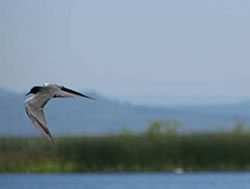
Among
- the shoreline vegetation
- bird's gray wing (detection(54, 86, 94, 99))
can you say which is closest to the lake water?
the shoreline vegetation

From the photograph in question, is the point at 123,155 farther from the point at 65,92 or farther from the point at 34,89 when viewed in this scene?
the point at 65,92

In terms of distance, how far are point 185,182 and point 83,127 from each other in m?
25.3

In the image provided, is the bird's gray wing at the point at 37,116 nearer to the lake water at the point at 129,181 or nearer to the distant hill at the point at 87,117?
the lake water at the point at 129,181

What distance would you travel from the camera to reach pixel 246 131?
98.3ft

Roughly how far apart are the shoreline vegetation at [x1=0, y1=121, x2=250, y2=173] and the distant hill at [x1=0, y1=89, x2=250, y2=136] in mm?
870

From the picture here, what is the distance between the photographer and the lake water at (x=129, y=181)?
878 inches

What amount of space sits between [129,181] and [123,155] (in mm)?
1738

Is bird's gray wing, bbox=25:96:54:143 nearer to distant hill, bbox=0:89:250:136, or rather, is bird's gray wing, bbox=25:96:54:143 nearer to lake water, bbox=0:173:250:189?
lake water, bbox=0:173:250:189

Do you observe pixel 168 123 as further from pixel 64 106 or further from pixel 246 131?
pixel 64 106

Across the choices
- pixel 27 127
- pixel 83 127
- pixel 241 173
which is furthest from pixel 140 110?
pixel 241 173

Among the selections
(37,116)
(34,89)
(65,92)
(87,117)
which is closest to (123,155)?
(34,89)

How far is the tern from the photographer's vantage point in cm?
653

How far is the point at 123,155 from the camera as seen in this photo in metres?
25.7

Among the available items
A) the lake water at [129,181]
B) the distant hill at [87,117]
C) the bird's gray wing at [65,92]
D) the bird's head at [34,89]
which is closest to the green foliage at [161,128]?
the distant hill at [87,117]
